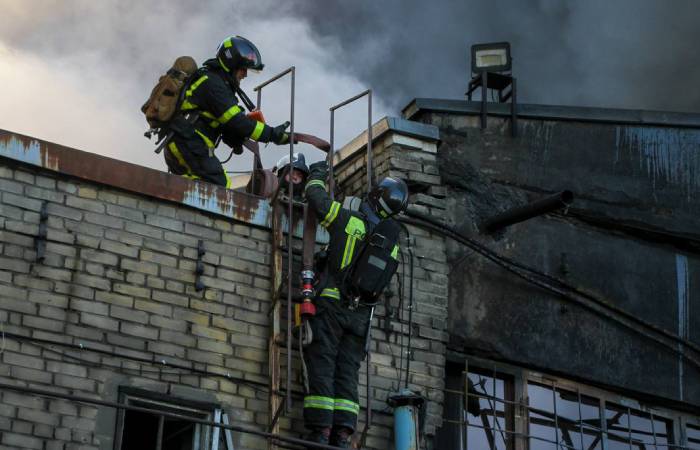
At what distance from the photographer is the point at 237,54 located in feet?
42.2

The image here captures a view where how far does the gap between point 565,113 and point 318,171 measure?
3156mm

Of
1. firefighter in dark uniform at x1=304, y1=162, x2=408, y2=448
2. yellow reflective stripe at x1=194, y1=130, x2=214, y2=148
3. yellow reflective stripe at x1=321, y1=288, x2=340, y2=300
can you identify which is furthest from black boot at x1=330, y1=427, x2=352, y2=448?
yellow reflective stripe at x1=194, y1=130, x2=214, y2=148

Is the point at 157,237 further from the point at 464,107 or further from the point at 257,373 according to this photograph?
the point at 464,107

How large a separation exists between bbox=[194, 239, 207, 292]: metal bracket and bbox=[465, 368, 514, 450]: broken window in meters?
2.64

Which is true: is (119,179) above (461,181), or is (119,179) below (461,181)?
below

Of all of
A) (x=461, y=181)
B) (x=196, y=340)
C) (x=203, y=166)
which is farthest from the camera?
(x=461, y=181)

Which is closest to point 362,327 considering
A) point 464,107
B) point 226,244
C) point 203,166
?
point 226,244

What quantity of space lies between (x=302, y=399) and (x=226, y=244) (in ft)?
4.54

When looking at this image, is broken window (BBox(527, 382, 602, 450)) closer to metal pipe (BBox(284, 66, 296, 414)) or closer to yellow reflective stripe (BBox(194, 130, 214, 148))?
metal pipe (BBox(284, 66, 296, 414))

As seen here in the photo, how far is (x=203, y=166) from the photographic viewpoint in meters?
12.8

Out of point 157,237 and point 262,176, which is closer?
point 157,237

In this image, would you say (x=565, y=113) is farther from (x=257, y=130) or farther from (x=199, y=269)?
(x=199, y=269)

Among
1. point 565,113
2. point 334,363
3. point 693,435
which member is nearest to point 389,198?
point 334,363

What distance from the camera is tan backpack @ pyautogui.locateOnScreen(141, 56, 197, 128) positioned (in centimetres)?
1282
